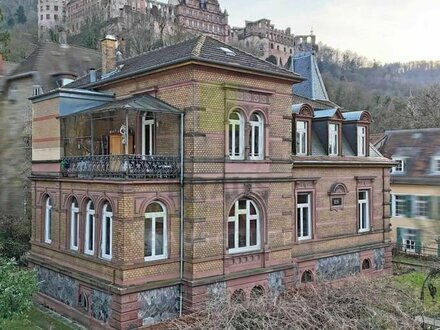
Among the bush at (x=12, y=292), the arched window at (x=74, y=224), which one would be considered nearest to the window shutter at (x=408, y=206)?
the bush at (x=12, y=292)

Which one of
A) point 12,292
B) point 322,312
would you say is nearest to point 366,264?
point 322,312

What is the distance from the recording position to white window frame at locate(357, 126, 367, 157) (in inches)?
909

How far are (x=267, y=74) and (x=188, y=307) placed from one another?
8.85 metres

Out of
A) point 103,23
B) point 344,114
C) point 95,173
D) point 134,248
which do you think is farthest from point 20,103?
point 103,23

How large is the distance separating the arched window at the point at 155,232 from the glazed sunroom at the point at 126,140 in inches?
45.4

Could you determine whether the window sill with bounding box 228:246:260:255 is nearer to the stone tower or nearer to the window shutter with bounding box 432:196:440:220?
the window shutter with bounding box 432:196:440:220

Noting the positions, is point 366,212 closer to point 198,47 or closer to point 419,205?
point 198,47

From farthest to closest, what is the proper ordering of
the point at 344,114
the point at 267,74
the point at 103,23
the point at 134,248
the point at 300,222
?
the point at 103,23, the point at 344,114, the point at 300,222, the point at 267,74, the point at 134,248

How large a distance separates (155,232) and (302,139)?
8.18 m

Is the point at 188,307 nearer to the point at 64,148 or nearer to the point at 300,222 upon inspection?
the point at 300,222

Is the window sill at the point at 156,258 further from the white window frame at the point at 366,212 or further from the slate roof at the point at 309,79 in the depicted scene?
the slate roof at the point at 309,79

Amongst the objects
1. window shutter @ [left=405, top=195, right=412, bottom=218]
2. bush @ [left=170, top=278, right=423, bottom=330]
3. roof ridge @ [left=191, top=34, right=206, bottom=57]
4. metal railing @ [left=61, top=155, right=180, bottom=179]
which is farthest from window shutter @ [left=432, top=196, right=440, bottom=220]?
roof ridge @ [left=191, top=34, right=206, bottom=57]

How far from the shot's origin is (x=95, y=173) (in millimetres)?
16312

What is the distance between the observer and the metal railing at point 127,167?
49.8 ft
